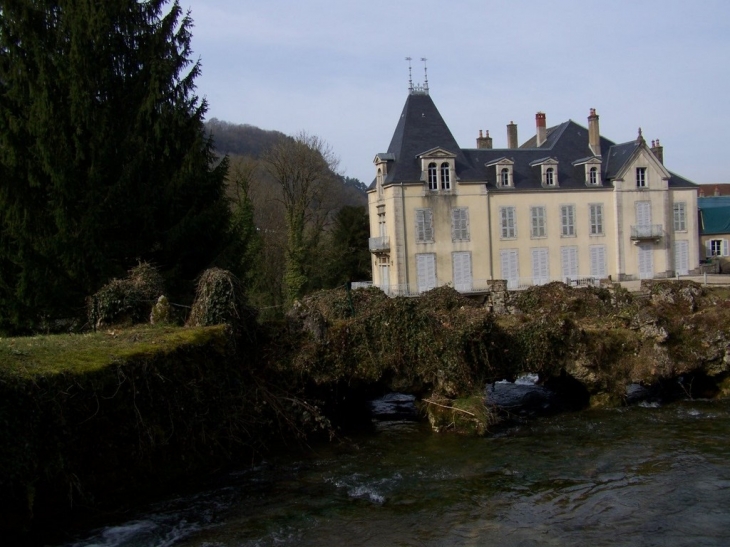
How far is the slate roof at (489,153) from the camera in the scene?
3622cm

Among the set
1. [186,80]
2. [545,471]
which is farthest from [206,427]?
[186,80]

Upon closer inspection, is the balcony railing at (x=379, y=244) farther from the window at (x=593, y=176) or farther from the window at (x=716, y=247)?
the window at (x=716, y=247)

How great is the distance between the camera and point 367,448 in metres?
10.9

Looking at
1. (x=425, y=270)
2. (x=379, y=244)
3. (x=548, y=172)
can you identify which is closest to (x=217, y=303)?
(x=425, y=270)

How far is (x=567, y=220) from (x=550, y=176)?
2.64 m

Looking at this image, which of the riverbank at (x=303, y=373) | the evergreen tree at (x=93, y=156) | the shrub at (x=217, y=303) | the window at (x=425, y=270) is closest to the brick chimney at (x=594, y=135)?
the window at (x=425, y=270)

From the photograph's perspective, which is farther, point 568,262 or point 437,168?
point 568,262

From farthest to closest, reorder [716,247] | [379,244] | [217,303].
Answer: [716,247]
[379,244]
[217,303]

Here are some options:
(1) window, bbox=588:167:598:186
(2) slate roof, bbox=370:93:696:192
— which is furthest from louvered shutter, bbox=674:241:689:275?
(1) window, bbox=588:167:598:186

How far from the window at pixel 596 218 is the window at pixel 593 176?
129 centimetres

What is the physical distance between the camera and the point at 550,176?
38.0m

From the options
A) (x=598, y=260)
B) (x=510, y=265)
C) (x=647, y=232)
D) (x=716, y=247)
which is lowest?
(x=510, y=265)

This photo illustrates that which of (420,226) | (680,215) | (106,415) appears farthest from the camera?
(680,215)

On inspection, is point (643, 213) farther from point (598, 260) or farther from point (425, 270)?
point (425, 270)
